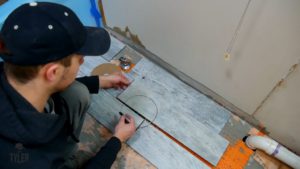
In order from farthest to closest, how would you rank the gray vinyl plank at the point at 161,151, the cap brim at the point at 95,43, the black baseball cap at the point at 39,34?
the gray vinyl plank at the point at 161,151
the cap brim at the point at 95,43
the black baseball cap at the point at 39,34

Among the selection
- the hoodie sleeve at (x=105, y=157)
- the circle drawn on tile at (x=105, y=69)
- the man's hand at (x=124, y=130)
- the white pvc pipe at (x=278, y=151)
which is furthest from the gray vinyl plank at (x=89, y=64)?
the white pvc pipe at (x=278, y=151)

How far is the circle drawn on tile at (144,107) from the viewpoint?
4.50 ft

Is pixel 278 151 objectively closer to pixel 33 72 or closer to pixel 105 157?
pixel 105 157

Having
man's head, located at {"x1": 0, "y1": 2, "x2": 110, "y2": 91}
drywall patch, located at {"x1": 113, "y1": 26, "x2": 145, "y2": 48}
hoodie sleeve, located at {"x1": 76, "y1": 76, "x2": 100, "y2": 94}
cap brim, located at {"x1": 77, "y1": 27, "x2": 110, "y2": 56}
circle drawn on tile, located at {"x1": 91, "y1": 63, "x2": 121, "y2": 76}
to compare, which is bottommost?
circle drawn on tile, located at {"x1": 91, "y1": 63, "x2": 121, "y2": 76}

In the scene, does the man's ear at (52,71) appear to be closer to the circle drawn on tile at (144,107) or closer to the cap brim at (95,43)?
the cap brim at (95,43)

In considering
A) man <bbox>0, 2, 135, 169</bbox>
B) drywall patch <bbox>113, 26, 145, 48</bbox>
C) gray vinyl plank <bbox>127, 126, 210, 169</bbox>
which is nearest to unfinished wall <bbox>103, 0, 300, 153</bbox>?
drywall patch <bbox>113, 26, 145, 48</bbox>

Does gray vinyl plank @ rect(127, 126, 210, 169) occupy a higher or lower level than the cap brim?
lower

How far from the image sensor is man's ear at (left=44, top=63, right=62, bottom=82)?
64cm

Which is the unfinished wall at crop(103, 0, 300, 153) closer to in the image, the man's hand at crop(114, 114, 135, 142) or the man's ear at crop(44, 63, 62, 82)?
the man's hand at crop(114, 114, 135, 142)

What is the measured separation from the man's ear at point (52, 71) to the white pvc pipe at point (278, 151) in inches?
40.4

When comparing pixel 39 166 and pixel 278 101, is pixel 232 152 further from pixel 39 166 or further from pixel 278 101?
pixel 39 166

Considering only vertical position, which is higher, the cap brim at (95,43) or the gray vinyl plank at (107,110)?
the cap brim at (95,43)

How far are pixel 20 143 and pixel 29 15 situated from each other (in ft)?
1.07

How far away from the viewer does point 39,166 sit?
0.68 m
